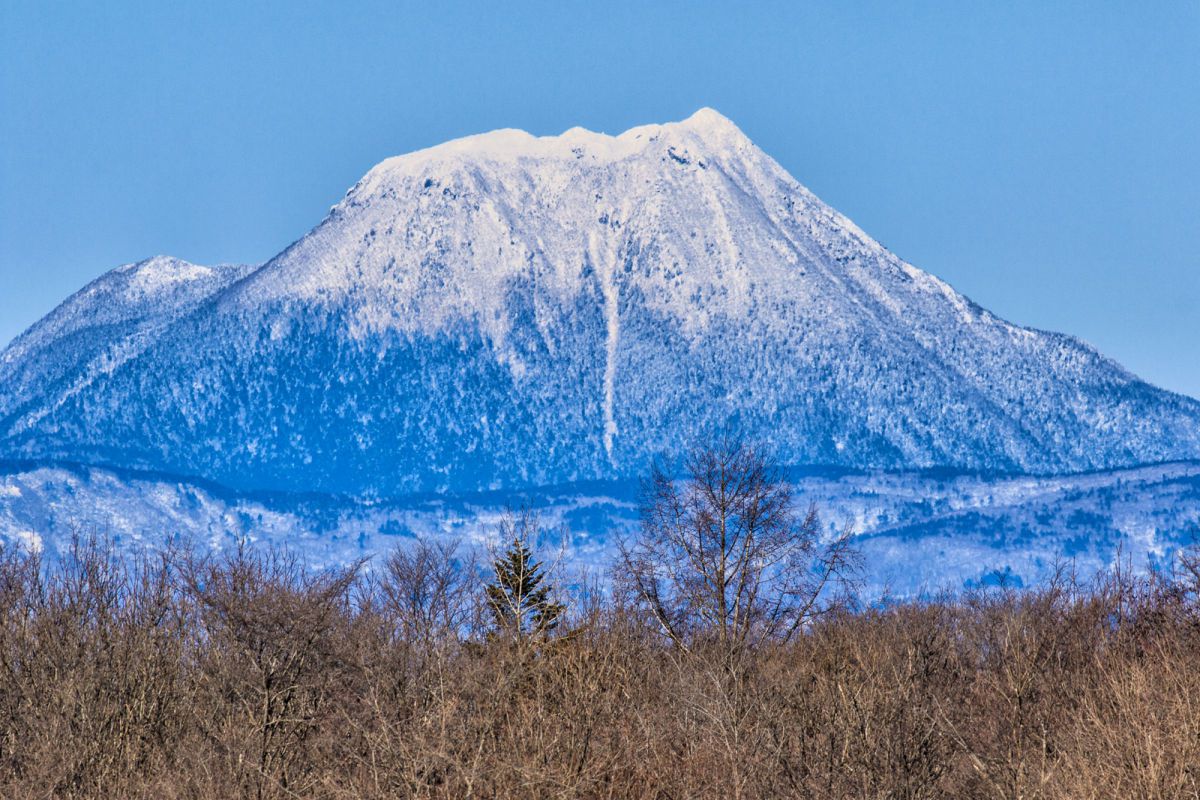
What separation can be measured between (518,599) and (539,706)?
565 inches

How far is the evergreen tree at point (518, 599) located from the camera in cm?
4416

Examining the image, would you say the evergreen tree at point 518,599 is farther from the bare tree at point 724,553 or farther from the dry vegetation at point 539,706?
the bare tree at point 724,553

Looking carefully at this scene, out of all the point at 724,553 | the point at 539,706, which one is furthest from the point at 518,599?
the point at 724,553

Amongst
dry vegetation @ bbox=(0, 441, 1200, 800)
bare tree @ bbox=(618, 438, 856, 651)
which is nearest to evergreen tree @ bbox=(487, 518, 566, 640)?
dry vegetation @ bbox=(0, 441, 1200, 800)

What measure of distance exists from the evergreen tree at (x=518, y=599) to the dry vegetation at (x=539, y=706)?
47cm

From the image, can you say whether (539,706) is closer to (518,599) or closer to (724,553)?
(518,599)

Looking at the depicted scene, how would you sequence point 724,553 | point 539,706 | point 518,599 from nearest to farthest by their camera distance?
point 539,706 → point 518,599 → point 724,553

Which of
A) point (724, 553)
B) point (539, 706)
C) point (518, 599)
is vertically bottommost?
point (539, 706)

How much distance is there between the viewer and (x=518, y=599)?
155ft

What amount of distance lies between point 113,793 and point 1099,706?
78.3ft

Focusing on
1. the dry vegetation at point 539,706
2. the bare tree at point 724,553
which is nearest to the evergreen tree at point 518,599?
the dry vegetation at point 539,706

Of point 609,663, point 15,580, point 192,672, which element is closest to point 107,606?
point 192,672

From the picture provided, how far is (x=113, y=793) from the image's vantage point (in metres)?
34.6

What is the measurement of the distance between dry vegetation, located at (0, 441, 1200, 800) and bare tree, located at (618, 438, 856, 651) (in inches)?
213
